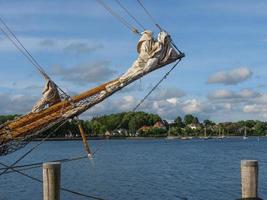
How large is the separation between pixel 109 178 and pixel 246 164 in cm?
3735

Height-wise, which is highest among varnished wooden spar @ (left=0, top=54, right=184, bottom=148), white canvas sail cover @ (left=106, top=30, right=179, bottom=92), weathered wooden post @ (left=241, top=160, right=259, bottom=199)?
white canvas sail cover @ (left=106, top=30, right=179, bottom=92)

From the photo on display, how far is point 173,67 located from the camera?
19906mm

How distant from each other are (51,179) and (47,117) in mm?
4559

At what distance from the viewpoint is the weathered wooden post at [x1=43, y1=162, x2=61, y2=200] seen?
15.3m

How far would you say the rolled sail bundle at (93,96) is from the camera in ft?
63.6

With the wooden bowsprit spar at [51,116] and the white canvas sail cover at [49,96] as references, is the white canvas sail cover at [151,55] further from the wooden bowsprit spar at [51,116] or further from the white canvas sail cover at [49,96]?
the white canvas sail cover at [49,96]

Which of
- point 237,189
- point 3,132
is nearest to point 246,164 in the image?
point 3,132

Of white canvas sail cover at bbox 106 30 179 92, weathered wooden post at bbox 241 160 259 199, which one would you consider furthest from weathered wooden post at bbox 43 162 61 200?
weathered wooden post at bbox 241 160 259 199

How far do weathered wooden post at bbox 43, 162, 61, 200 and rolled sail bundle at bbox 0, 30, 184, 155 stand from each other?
162 inches

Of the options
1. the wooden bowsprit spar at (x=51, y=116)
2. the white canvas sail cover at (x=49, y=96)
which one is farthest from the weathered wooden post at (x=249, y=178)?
the white canvas sail cover at (x=49, y=96)

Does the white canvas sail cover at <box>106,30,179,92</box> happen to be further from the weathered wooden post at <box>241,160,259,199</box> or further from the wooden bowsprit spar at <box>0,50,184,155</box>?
the weathered wooden post at <box>241,160,259,199</box>

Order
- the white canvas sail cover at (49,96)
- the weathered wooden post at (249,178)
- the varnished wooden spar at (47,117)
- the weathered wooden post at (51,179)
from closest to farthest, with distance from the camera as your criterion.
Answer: the weathered wooden post at (51,179), the weathered wooden post at (249,178), the varnished wooden spar at (47,117), the white canvas sail cover at (49,96)

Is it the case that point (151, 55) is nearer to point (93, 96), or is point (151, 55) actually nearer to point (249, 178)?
point (93, 96)

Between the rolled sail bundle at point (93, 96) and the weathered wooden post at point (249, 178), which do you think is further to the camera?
the rolled sail bundle at point (93, 96)
